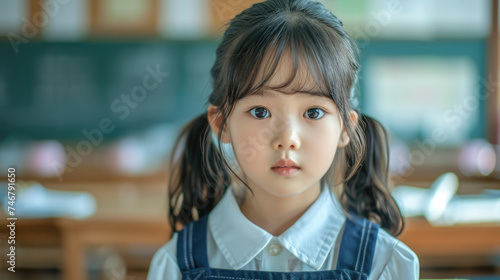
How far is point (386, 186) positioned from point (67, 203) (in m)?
1.41

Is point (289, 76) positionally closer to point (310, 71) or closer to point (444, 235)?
point (310, 71)

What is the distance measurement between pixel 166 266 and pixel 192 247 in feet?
0.15

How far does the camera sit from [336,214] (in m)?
0.77

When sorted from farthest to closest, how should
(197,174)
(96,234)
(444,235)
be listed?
(96,234) → (444,235) → (197,174)

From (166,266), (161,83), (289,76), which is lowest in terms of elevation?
(166,266)

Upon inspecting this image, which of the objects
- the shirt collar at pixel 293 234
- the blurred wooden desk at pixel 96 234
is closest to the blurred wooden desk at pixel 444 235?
the blurred wooden desk at pixel 96 234

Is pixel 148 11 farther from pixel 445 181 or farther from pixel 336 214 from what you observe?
pixel 336 214

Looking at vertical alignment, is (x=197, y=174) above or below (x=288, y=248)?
above

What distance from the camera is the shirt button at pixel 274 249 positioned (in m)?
0.73

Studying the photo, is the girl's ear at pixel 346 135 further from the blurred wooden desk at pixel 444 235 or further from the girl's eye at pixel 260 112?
the blurred wooden desk at pixel 444 235

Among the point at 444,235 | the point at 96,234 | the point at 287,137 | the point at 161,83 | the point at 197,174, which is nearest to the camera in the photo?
the point at 287,137

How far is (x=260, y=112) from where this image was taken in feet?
2.19

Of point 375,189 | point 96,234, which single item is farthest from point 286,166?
point 96,234

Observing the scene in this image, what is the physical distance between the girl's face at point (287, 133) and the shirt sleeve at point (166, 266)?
18cm
